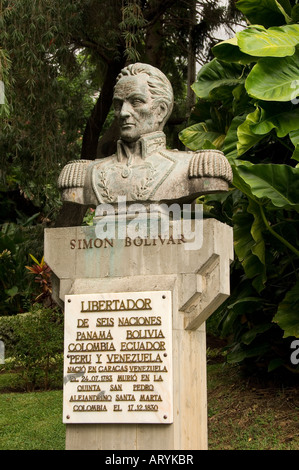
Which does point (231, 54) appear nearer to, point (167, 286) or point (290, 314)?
point (290, 314)

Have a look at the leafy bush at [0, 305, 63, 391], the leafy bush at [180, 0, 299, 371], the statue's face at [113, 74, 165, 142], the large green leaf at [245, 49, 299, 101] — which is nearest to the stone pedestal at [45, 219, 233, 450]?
the statue's face at [113, 74, 165, 142]

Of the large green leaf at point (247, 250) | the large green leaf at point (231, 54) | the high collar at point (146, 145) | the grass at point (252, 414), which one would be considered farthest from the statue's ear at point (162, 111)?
the grass at point (252, 414)

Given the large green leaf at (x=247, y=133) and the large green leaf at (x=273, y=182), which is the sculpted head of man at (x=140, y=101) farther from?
the large green leaf at (x=247, y=133)

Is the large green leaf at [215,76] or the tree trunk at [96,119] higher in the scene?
the tree trunk at [96,119]

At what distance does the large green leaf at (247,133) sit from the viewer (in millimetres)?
7074

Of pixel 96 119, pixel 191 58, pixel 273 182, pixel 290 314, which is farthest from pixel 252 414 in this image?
pixel 191 58

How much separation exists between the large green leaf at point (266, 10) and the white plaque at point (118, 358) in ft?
13.8

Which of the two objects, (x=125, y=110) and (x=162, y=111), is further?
(x=162, y=111)

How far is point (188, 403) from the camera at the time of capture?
526 cm

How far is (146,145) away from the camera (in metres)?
5.78

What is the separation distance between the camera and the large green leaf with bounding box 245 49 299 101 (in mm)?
6805

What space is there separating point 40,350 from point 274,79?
4.80 metres

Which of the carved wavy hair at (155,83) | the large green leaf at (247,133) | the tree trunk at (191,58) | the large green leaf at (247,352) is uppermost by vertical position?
the tree trunk at (191,58)

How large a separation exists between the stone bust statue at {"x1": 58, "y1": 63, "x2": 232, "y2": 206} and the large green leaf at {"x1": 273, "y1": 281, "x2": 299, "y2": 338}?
2331mm
